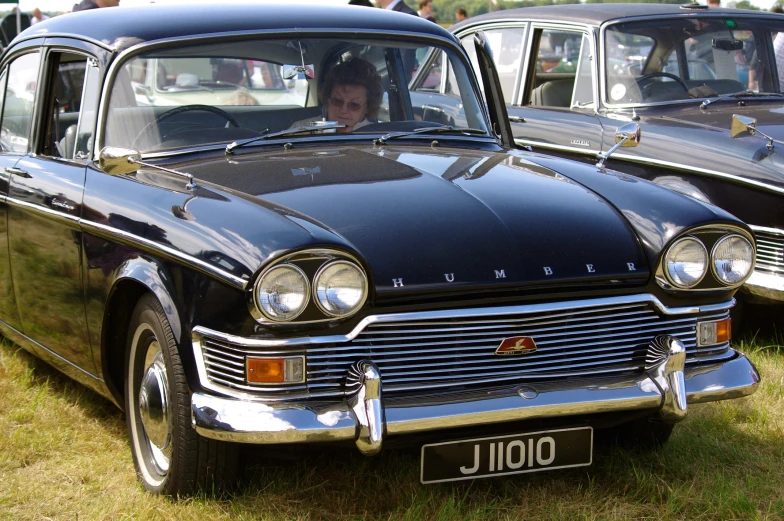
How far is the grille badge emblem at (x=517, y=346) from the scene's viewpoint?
3.04 metres

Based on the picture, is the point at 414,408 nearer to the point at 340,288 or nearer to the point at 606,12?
the point at 340,288

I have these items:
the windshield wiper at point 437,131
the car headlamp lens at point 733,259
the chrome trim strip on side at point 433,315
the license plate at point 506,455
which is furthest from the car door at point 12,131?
the car headlamp lens at point 733,259

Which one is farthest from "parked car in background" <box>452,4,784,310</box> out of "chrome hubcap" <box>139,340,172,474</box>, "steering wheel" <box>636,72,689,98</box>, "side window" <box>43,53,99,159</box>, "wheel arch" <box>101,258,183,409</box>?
"chrome hubcap" <box>139,340,172,474</box>

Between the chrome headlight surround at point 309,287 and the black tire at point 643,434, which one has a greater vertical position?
the chrome headlight surround at point 309,287

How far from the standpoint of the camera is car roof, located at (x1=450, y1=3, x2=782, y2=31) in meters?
6.31

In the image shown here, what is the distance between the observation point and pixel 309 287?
280cm

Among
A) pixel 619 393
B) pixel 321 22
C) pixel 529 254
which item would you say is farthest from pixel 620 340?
pixel 321 22

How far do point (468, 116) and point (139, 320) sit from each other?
1816 mm

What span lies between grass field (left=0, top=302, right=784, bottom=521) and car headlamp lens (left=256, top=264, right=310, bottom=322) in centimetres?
46

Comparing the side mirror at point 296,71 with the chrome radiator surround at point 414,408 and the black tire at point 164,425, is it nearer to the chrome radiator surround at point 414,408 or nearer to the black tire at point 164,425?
the black tire at point 164,425

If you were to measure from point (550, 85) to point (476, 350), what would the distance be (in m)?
4.02

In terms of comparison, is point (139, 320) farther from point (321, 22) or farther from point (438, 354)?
point (321, 22)

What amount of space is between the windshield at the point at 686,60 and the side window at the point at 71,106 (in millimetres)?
3184

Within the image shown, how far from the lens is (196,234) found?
2.98 meters
